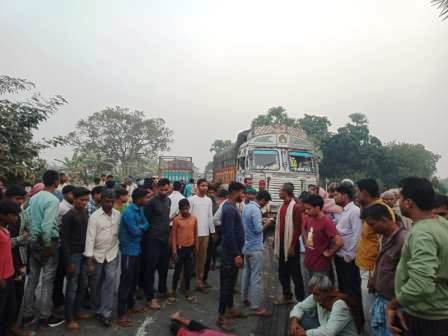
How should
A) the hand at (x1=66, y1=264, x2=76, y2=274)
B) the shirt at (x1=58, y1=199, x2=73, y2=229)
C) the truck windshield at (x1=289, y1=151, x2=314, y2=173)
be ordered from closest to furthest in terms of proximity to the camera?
the hand at (x1=66, y1=264, x2=76, y2=274) → the shirt at (x1=58, y1=199, x2=73, y2=229) → the truck windshield at (x1=289, y1=151, x2=314, y2=173)

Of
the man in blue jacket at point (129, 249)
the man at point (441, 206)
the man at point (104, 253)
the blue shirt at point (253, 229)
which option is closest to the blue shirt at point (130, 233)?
the man in blue jacket at point (129, 249)

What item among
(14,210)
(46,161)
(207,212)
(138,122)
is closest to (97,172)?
(138,122)

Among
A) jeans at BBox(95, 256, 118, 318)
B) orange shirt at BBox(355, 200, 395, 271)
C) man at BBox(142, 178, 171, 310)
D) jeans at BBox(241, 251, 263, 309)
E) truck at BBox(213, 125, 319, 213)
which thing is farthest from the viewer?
truck at BBox(213, 125, 319, 213)

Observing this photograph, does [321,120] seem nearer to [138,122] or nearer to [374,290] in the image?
[138,122]

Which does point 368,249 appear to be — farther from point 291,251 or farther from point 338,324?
point 291,251

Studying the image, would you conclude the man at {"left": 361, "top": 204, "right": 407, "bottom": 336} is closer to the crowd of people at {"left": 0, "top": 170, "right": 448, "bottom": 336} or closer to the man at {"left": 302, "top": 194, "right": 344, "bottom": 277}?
the crowd of people at {"left": 0, "top": 170, "right": 448, "bottom": 336}

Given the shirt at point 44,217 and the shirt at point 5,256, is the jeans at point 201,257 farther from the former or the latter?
the shirt at point 5,256

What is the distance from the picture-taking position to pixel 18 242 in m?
4.29

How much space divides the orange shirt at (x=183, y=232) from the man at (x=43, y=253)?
1.81 metres

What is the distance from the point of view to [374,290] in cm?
338

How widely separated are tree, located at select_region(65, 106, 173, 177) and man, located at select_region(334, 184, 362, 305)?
3633cm

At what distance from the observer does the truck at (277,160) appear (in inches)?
563

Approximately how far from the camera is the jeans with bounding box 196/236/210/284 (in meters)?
6.45

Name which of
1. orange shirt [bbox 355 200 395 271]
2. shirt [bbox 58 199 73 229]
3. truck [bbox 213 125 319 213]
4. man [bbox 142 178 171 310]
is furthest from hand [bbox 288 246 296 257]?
truck [bbox 213 125 319 213]
